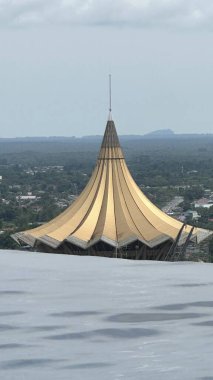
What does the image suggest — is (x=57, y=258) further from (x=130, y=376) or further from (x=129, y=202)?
(x=129, y=202)

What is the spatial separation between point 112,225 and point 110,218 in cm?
27

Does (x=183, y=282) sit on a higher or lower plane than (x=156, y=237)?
higher

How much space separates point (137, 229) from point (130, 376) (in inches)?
554

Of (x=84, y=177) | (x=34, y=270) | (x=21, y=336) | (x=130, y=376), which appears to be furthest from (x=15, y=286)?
(x=84, y=177)

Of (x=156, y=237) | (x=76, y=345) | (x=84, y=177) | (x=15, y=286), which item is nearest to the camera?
(x=76, y=345)

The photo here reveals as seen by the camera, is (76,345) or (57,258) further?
(57,258)

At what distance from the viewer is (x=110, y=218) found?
1862 centimetres

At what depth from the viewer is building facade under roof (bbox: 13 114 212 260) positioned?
1781cm

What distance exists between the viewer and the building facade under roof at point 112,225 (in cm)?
1781

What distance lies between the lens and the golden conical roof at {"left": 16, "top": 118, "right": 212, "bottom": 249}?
58.5ft

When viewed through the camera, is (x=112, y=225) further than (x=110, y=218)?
No

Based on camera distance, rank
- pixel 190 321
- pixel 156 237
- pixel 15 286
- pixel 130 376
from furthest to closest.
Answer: pixel 156 237
pixel 15 286
pixel 190 321
pixel 130 376

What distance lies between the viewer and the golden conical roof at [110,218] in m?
17.8

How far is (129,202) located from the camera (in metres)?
19.2
